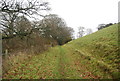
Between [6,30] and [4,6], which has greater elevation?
[4,6]

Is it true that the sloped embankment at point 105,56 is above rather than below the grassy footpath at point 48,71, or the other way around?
above

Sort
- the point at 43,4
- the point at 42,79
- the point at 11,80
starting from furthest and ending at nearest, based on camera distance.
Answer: the point at 43,4, the point at 42,79, the point at 11,80

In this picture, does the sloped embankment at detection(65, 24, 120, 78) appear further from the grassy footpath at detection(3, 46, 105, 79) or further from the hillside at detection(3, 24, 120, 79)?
the grassy footpath at detection(3, 46, 105, 79)

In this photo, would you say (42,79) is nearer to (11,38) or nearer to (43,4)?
(11,38)

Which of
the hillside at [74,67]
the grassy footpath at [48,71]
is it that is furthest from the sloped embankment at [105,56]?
the grassy footpath at [48,71]

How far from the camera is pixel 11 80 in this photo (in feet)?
15.4

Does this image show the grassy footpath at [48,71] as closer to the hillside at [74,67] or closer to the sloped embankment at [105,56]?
the hillside at [74,67]

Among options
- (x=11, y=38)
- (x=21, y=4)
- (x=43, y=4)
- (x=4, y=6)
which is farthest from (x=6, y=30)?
(x=43, y=4)

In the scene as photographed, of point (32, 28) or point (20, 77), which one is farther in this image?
point (32, 28)

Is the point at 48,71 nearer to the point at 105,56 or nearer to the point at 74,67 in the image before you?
the point at 74,67

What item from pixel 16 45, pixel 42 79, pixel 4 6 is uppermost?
pixel 4 6

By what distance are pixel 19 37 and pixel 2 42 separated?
96.1 inches

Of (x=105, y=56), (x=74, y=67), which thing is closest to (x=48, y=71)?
(x=74, y=67)

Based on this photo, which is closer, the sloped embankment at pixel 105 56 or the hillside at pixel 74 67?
the hillside at pixel 74 67
